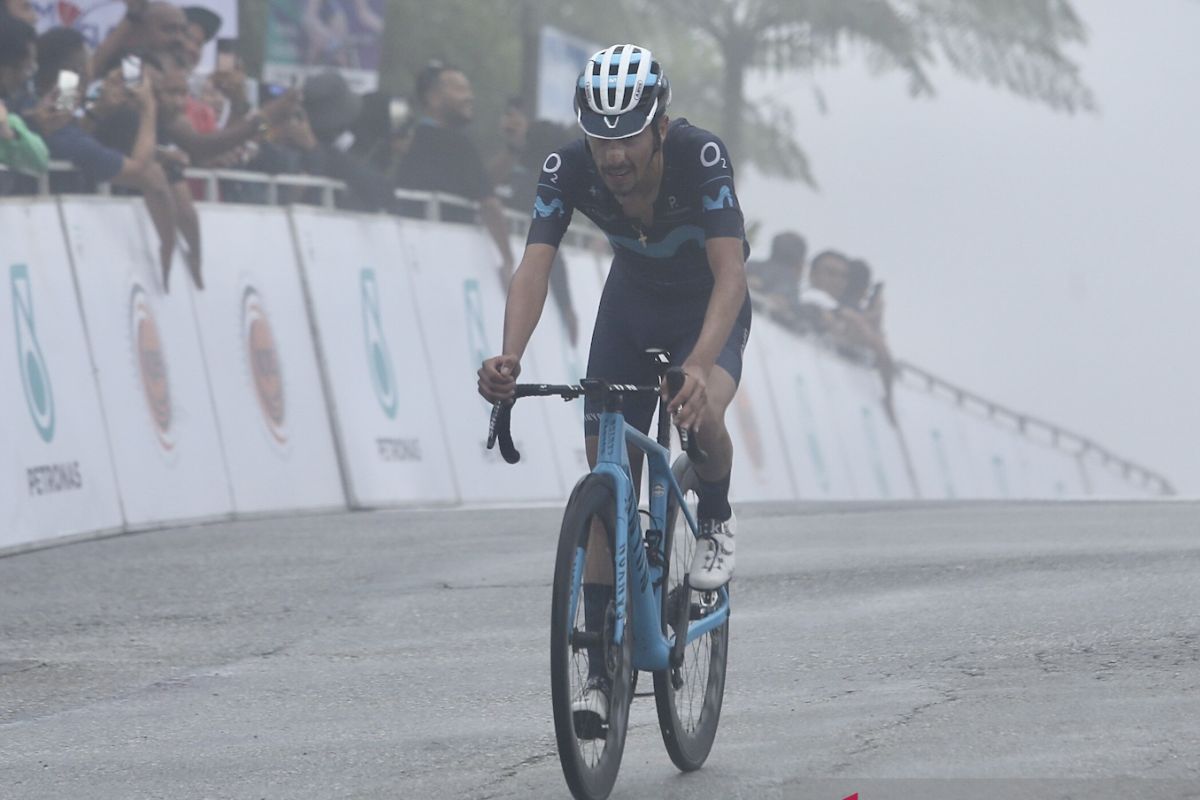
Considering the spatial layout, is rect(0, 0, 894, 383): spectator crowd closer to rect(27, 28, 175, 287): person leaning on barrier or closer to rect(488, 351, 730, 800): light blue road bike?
rect(27, 28, 175, 287): person leaning on barrier

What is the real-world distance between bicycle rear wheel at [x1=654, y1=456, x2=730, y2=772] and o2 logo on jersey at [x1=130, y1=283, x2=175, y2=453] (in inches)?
311

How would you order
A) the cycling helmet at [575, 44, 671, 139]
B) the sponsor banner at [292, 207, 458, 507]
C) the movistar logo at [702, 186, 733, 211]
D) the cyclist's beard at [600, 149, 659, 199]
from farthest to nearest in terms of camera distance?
the sponsor banner at [292, 207, 458, 507] → the movistar logo at [702, 186, 733, 211] → the cyclist's beard at [600, 149, 659, 199] → the cycling helmet at [575, 44, 671, 139]

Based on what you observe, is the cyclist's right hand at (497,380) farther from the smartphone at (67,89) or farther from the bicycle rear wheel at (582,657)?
the smartphone at (67,89)

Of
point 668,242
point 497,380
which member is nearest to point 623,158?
point 668,242

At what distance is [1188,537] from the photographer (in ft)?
38.9

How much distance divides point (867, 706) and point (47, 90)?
311 inches

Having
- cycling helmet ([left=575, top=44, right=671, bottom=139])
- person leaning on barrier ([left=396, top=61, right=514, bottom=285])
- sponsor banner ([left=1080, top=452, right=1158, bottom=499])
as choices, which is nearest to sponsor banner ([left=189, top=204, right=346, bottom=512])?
person leaning on barrier ([left=396, top=61, right=514, bottom=285])

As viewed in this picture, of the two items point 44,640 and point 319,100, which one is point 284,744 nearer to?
point 44,640

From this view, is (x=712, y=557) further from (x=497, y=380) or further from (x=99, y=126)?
(x=99, y=126)

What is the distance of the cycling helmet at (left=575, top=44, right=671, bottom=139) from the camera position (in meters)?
5.86

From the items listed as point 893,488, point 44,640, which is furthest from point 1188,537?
point 893,488

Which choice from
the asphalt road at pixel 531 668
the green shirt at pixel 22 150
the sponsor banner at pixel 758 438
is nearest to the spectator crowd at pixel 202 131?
the green shirt at pixel 22 150

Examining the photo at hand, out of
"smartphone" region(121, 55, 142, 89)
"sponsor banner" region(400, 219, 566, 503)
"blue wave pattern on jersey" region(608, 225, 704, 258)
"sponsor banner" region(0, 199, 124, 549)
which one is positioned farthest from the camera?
"sponsor banner" region(400, 219, 566, 503)

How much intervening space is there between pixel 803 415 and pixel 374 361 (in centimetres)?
1042
